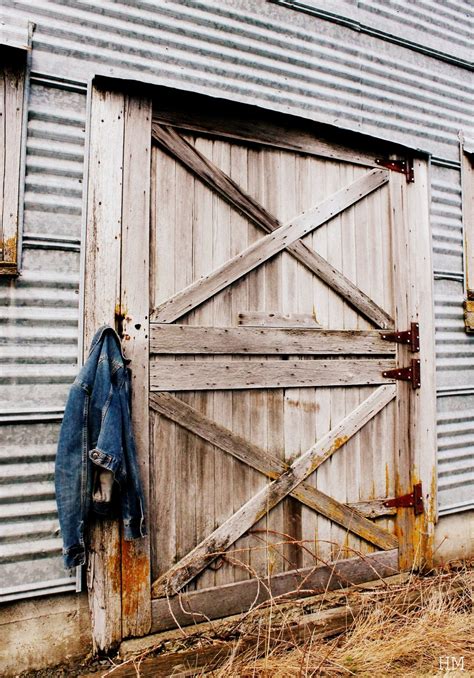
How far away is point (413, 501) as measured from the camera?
3.98m

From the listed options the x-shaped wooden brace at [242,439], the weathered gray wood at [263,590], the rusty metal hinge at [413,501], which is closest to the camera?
the weathered gray wood at [263,590]

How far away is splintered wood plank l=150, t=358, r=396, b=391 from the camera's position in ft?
10.5

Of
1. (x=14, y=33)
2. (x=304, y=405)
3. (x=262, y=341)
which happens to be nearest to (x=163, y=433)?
(x=262, y=341)

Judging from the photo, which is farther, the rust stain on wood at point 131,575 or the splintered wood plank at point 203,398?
the splintered wood plank at point 203,398

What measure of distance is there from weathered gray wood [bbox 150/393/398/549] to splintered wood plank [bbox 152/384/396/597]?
83mm

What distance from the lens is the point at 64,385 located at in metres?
2.88

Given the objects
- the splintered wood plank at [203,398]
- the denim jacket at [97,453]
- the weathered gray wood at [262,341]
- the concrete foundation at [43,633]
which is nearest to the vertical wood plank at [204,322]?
the splintered wood plank at [203,398]

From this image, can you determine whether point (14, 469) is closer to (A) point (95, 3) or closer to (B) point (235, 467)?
(B) point (235, 467)

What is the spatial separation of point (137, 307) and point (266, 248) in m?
1.02

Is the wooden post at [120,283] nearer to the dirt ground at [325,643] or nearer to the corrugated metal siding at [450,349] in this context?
the dirt ground at [325,643]

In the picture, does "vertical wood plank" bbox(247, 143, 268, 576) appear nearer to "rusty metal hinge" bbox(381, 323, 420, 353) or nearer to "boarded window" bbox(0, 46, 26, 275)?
"rusty metal hinge" bbox(381, 323, 420, 353)

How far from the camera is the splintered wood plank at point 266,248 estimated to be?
10.6 ft

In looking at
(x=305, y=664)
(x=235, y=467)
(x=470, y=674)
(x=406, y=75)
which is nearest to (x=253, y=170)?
(x=406, y=75)

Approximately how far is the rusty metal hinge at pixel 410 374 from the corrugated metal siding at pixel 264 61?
72.6 inches
